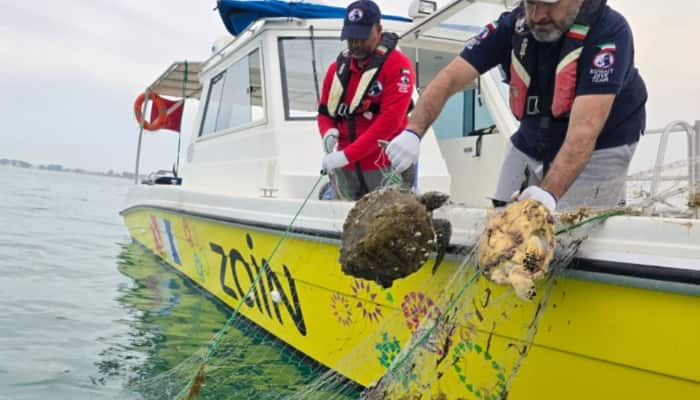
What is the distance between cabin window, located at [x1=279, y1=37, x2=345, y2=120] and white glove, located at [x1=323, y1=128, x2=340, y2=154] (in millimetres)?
1095

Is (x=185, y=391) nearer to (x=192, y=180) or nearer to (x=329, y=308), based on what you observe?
(x=329, y=308)

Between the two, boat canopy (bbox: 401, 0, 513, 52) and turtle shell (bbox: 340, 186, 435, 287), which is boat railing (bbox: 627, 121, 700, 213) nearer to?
turtle shell (bbox: 340, 186, 435, 287)

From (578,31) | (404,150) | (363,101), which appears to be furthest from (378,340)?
(578,31)

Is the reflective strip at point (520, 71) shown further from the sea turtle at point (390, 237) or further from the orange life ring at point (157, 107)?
the orange life ring at point (157, 107)

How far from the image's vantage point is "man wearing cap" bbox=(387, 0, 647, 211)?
2143 mm

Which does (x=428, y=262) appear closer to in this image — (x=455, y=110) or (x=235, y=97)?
(x=235, y=97)

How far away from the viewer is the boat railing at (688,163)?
2039 mm

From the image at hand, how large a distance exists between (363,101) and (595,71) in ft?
5.24

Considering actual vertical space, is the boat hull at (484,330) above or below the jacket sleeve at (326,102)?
below

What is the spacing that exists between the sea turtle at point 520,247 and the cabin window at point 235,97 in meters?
3.25

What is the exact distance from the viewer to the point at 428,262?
2.63 m

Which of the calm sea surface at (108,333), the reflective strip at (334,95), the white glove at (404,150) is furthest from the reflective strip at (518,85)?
the calm sea surface at (108,333)

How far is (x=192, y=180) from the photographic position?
645cm

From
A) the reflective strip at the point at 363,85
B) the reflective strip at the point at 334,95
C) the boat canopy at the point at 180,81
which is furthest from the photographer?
the boat canopy at the point at 180,81
